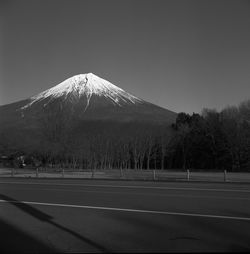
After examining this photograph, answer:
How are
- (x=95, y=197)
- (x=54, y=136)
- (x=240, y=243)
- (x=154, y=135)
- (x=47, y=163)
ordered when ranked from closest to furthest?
(x=240, y=243)
(x=95, y=197)
(x=54, y=136)
(x=47, y=163)
(x=154, y=135)

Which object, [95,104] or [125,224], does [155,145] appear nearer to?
[95,104]

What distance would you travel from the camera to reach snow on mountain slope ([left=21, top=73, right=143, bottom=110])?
535ft

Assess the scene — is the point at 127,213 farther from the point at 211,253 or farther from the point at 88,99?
the point at 88,99

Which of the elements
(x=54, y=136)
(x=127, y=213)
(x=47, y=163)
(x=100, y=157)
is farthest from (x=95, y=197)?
(x=100, y=157)

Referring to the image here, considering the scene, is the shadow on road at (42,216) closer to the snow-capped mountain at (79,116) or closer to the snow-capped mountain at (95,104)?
the snow-capped mountain at (79,116)

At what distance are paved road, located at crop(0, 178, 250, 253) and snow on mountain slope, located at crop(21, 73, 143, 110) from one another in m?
141

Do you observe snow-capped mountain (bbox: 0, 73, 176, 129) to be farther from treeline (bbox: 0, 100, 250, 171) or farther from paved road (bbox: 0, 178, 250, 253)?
paved road (bbox: 0, 178, 250, 253)

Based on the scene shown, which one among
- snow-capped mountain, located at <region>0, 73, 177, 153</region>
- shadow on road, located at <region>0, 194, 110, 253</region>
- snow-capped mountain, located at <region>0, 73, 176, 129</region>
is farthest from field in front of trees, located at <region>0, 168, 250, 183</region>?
snow-capped mountain, located at <region>0, 73, 176, 129</region>

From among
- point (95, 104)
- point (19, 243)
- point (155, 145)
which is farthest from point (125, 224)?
point (95, 104)

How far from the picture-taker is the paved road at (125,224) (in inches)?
337

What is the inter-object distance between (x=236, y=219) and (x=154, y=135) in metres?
94.5

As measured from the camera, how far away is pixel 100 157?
3752 inches

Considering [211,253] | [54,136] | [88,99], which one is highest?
[88,99]

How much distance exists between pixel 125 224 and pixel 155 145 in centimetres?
9196
